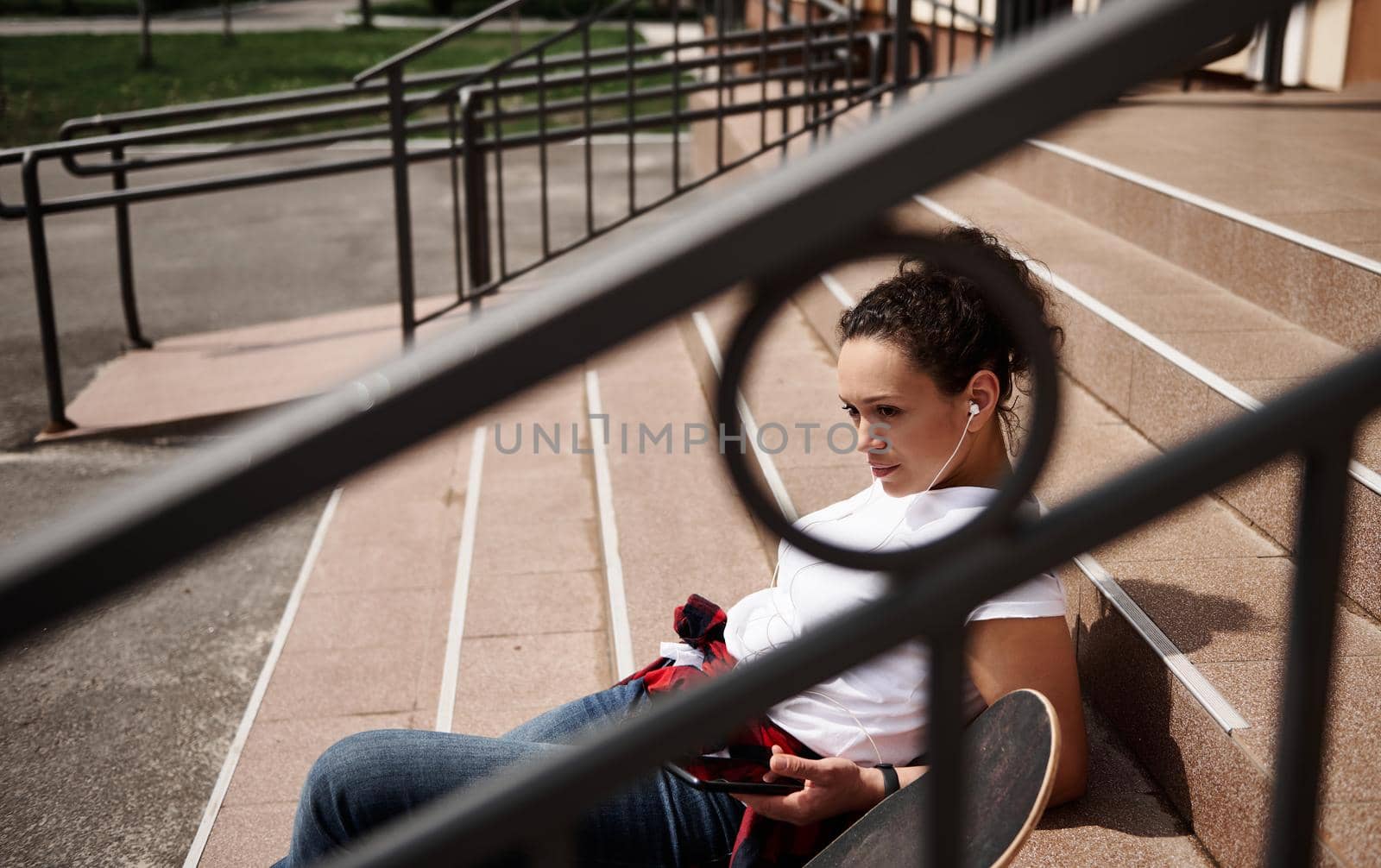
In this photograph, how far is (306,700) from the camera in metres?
3.11

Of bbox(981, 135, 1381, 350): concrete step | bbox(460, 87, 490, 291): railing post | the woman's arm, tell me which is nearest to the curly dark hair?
the woman's arm

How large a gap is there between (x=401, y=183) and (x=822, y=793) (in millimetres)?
3845

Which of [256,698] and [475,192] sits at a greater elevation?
[475,192]

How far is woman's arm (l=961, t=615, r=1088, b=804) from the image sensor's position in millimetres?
1626

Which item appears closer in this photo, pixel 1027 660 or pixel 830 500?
pixel 1027 660

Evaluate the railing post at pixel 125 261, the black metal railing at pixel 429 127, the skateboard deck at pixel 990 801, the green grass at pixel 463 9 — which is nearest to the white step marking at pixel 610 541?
the black metal railing at pixel 429 127

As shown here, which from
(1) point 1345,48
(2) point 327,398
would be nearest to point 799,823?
(2) point 327,398

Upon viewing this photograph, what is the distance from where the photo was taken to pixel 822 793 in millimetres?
1629

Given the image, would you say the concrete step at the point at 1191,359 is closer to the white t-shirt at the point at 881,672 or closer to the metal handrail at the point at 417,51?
the white t-shirt at the point at 881,672

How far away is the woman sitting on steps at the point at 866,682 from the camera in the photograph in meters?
1.53

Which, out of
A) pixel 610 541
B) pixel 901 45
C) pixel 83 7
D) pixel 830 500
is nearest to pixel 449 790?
pixel 830 500

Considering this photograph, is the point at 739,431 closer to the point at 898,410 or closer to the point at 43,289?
the point at 898,410

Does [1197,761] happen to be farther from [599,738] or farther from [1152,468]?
[599,738]

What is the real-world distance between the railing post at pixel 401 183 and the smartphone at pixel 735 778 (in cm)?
351
